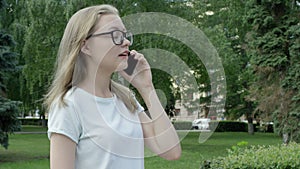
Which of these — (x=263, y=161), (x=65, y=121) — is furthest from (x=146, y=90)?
(x=263, y=161)

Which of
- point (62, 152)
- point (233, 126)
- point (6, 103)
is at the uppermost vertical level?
point (62, 152)

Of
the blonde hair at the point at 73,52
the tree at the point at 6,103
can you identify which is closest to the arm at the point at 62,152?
the blonde hair at the point at 73,52

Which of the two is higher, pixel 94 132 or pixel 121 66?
pixel 121 66

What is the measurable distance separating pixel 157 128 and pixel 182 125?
0.12 meters

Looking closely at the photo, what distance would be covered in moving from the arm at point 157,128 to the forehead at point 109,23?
0.82 ft

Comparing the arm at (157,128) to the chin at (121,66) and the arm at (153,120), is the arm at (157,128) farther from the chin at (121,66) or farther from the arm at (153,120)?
the chin at (121,66)

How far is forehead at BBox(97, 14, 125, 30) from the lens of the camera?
135cm

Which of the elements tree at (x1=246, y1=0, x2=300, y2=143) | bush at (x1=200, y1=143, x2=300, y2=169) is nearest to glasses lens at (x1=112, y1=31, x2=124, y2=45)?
bush at (x1=200, y1=143, x2=300, y2=169)

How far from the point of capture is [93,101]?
1.35 meters

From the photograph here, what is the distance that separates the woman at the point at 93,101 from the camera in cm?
127

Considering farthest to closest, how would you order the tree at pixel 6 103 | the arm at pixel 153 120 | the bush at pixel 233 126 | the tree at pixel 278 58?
the bush at pixel 233 126 → the tree at pixel 278 58 → the tree at pixel 6 103 → the arm at pixel 153 120

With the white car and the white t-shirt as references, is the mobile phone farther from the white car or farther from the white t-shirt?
the white car

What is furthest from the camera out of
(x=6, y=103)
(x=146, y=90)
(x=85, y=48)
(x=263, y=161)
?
(x=6, y=103)

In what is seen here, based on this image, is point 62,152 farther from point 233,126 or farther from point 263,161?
point 233,126
